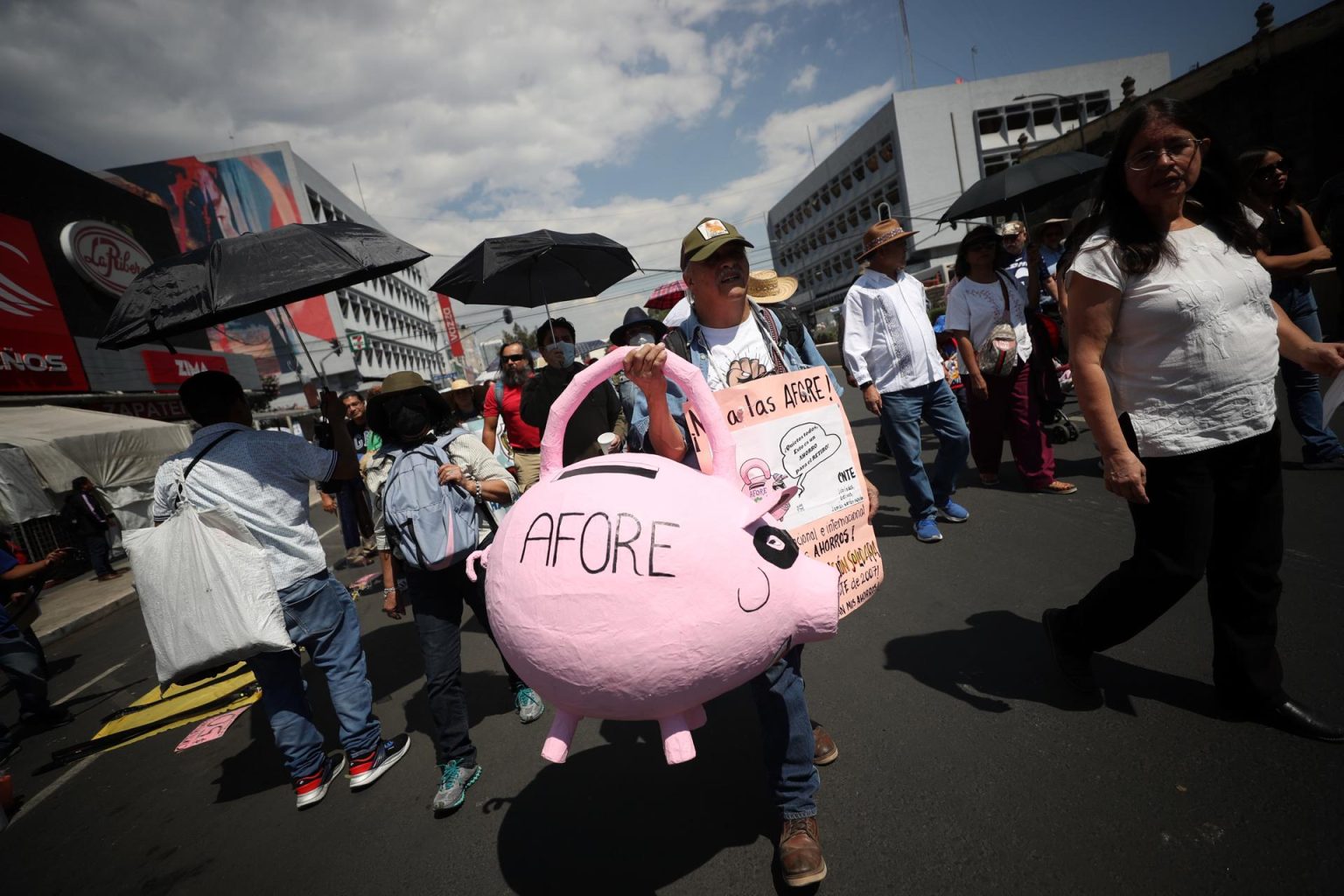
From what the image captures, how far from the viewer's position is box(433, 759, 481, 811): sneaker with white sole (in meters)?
2.61

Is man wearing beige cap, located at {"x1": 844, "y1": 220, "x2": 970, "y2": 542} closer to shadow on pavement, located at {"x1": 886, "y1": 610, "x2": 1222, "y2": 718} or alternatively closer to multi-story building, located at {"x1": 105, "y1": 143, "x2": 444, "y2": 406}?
shadow on pavement, located at {"x1": 886, "y1": 610, "x2": 1222, "y2": 718}

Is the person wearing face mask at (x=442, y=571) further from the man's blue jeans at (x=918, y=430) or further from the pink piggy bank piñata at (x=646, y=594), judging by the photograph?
the man's blue jeans at (x=918, y=430)

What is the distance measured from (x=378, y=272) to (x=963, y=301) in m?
Answer: 4.48

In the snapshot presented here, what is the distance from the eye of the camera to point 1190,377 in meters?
2.00

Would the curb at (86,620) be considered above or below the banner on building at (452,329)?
below

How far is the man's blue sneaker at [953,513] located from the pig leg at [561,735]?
13.3 feet

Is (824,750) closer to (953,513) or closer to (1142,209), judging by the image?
(1142,209)

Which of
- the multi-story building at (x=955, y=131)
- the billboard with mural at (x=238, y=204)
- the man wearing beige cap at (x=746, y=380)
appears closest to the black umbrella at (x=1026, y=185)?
the man wearing beige cap at (x=746, y=380)

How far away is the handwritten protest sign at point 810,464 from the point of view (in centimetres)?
193

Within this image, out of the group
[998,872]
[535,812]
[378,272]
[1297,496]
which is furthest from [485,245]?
[1297,496]

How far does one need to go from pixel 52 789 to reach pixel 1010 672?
5.42 metres

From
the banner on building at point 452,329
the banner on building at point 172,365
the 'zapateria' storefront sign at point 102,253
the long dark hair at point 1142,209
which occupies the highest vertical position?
the banner on building at point 452,329

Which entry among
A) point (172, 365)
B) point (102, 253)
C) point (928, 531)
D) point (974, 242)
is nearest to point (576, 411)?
point (928, 531)

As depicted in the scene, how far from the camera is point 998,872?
5.84 ft
